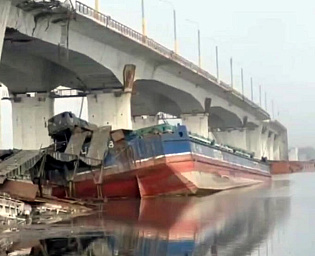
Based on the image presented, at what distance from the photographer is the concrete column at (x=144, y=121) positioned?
76938 millimetres

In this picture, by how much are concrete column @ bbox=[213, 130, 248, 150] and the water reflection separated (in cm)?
Answer: 6717

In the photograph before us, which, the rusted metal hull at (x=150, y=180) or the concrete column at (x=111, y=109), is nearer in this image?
the rusted metal hull at (x=150, y=180)

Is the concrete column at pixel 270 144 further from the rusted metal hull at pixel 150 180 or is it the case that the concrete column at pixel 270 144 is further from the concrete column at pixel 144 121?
the rusted metal hull at pixel 150 180

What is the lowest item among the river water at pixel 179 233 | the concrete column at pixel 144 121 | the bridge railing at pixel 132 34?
the river water at pixel 179 233

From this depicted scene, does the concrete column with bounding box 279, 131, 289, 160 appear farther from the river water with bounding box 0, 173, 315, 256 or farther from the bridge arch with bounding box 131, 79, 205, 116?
the river water with bounding box 0, 173, 315, 256

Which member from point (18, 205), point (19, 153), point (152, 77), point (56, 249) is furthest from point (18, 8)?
point (152, 77)

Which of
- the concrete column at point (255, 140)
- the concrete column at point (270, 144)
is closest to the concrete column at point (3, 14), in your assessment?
the concrete column at point (255, 140)

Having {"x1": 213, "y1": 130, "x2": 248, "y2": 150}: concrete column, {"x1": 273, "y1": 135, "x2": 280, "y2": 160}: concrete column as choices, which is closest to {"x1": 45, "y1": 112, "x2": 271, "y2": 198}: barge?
{"x1": 213, "y1": 130, "x2": 248, "y2": 150}: concrete column

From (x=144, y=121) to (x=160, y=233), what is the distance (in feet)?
195

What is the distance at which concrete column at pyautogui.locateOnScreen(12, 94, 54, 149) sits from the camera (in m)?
47.3

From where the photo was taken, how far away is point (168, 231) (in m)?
19.0

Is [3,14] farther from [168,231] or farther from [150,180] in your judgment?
[168,231]

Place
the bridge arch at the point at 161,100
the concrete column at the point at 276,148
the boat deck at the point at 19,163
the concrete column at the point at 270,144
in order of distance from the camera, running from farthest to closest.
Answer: the concrete column at the point at 276,148 → the concrete column at the point at 270,144 → the bridge arch at the point at 161,100 → the boat deck at the point at 19,163

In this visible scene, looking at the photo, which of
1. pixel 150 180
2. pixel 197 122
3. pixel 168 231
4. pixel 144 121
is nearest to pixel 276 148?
pixel 144 121
